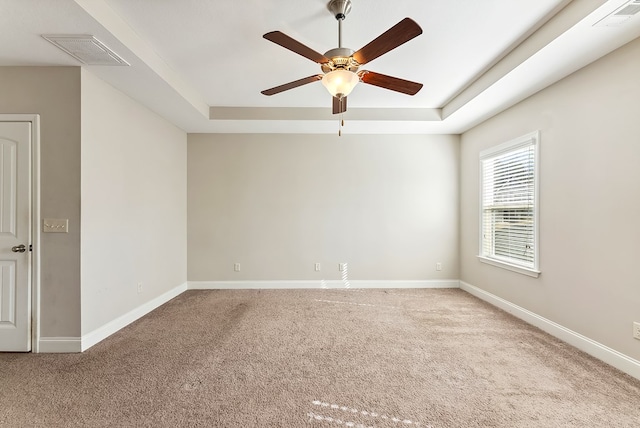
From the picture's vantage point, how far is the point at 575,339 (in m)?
2.76

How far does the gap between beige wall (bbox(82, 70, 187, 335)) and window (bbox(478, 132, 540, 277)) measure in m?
4.55

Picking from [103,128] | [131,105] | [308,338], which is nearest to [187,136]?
[131,105]

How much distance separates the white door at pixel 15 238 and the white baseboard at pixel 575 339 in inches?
196

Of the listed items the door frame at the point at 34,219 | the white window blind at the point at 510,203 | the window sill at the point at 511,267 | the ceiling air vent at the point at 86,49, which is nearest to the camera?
the ceiling air vent at the point at 86,49

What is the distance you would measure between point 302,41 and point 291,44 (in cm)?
83

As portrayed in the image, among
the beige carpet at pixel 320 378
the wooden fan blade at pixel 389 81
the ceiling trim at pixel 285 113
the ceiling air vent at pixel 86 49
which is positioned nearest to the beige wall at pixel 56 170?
the ceiling air vent at pixel 86 49

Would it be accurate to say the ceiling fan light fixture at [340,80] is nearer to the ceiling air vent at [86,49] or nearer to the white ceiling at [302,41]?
the white ceiling at [302,41]

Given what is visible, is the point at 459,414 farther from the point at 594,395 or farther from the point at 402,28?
the point at 402,28

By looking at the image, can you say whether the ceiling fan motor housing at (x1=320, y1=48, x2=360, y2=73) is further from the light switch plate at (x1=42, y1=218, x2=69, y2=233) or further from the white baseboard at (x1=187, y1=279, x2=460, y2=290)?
the white baseboard at (x1=187, y1=279, x2=460, y2=290)

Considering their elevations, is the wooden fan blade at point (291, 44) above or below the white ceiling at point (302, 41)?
below

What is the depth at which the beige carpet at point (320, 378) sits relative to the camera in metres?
1.82

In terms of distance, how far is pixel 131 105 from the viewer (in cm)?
344

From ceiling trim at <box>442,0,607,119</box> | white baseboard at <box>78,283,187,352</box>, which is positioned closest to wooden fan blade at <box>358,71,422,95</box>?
ceiling trim at <box>442,0,607,119</box>

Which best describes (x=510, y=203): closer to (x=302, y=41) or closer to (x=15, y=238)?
(x=302, y=41)
